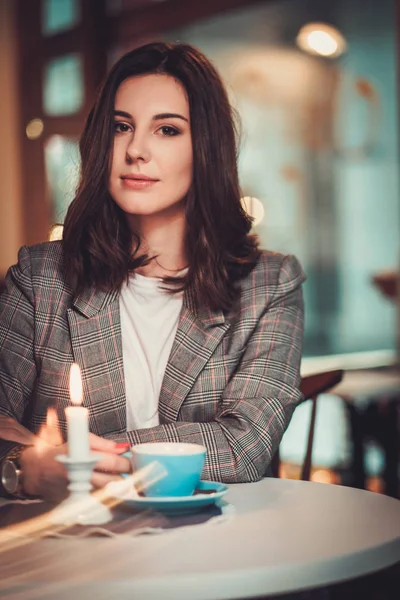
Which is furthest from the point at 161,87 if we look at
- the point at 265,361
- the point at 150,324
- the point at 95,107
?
the point at 265,361

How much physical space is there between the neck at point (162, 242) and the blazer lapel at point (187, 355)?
0.18 metres

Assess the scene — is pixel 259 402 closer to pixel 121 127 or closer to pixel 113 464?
pixel 113 464

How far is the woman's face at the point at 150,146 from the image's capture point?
183 cm

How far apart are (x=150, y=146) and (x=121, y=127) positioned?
0.39 feet

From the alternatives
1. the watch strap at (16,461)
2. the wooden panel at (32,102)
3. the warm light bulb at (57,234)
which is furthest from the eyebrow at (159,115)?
the wooden panel at (32,102)

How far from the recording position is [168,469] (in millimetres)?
1151

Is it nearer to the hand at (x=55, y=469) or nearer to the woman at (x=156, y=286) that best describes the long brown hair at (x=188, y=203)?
the woman at (x=156, y=286)

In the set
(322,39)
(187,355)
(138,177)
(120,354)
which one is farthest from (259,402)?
(322,39)

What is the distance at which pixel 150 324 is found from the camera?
1897mm

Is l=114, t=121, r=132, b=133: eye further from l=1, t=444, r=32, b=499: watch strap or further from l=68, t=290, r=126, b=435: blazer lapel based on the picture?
l=1, t=444, r=32, b=499: watch strap

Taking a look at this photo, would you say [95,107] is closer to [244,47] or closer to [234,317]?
[234,317]

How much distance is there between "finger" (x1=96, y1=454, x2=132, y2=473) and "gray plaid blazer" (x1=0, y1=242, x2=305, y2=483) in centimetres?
37

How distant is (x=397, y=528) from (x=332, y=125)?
5681 millimetres

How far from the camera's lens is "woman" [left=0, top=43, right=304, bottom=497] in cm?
176
